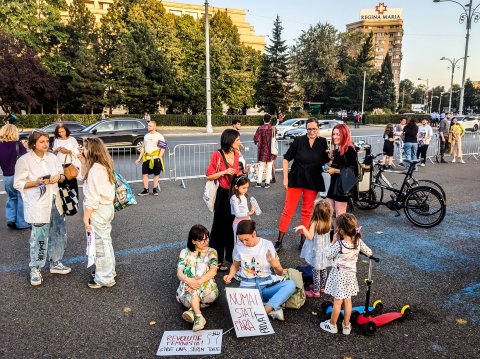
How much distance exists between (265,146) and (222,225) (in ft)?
18.0

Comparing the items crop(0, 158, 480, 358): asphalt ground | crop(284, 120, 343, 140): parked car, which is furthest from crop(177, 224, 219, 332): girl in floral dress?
crop(284, 120, 343, 140): parked car

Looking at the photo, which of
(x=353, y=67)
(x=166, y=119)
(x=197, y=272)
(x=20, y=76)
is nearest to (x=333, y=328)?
(x=197, y=272)

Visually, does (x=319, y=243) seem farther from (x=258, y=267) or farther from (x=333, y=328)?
(x=333, y=328)

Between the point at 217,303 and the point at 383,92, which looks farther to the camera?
the point at 383,92

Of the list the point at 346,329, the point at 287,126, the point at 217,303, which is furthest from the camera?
the point at 287,126

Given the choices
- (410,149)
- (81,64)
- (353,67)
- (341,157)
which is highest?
(353,67)

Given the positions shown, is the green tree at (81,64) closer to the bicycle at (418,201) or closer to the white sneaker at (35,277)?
the bicycle at (418,201)

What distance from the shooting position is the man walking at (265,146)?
1010cm

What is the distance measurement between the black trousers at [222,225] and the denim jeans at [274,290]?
1035 millimetres

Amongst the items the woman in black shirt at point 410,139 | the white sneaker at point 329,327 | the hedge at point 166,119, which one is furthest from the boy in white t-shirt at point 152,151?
the hedge at point 166,119

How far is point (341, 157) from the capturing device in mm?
5539

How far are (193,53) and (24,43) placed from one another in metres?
17.3

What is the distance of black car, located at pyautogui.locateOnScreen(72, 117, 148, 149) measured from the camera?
707 inches

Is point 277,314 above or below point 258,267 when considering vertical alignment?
below
